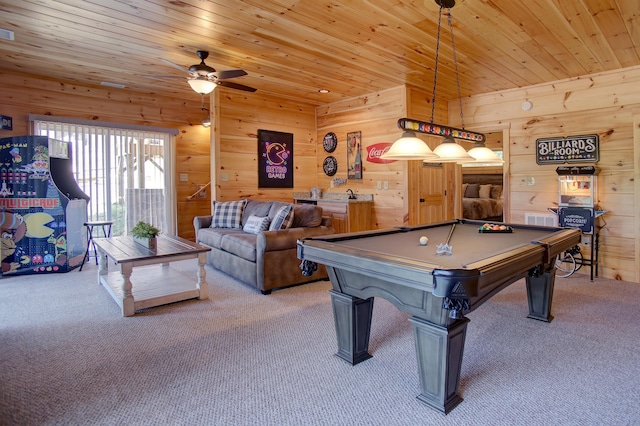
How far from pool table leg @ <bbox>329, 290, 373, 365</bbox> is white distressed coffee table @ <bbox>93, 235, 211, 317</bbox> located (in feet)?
5.58

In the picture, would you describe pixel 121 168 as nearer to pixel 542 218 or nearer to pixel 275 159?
pixel 275 159

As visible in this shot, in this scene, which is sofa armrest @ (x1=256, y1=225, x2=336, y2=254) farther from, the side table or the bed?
the bed

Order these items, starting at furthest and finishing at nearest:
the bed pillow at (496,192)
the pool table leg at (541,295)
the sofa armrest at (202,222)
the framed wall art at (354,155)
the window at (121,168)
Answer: the bed pillow at (496,192) → the framed wall art at (354,155) → the window at (121,168) → the sofa armrest at (202,222) → the pool table leg at (541,295)

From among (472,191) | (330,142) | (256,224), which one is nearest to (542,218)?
(330,142)

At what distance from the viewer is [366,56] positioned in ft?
13.4

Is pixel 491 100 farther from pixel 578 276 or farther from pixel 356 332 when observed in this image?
pixel 356 332

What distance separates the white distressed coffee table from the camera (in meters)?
3.23

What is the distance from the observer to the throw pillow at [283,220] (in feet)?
13.9

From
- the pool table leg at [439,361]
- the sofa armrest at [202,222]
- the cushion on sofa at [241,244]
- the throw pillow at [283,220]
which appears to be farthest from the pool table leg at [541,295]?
the sofa armrest at [202,222]

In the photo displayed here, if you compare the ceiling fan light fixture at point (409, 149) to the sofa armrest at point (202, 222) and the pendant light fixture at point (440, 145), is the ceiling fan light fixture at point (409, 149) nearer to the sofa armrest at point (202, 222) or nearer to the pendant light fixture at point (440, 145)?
the pendant light fixture at point (440, 145)

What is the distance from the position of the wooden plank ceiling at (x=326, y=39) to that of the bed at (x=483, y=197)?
11.0 ft

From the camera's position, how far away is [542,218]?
5.04 meters

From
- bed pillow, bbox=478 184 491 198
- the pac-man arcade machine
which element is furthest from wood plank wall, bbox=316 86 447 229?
the pac-man arcade machine

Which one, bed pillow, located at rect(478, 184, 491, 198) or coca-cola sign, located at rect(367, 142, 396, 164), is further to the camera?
bed pillow, located at rect(478, 184, 491, 198)
